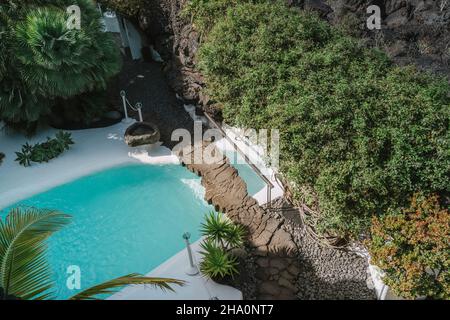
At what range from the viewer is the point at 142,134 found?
42.1 feet

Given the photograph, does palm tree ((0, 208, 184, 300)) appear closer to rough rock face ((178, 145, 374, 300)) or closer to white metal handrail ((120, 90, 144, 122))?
rough rock face ((178, 145, 374, 300))

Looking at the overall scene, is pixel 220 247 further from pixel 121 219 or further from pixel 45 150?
pixel 45 150

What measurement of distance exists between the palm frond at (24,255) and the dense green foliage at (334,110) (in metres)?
5.15

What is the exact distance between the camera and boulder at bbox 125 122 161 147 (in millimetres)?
12586

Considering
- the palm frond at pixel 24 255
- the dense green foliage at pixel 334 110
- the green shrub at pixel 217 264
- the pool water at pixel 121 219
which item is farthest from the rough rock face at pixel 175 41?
the palm frond at pixel 24 255

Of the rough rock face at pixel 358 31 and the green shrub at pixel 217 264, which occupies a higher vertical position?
the rough rock face at pixel 358 31

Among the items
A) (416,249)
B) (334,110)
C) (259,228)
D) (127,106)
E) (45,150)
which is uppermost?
(334,110)

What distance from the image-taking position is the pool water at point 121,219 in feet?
32.2

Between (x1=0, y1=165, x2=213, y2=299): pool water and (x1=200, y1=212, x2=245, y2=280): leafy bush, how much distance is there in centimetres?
111

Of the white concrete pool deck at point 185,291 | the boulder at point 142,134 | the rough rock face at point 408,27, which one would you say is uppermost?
the rough rock face at point 408,27

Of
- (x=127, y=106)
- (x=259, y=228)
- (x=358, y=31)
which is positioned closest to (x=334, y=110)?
(x=259, y=228)

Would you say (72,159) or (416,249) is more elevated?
(72,159)

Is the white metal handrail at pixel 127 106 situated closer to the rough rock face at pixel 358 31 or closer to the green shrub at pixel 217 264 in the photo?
the rough rock face at pixel 358 31

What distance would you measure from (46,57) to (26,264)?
24.9 ft
